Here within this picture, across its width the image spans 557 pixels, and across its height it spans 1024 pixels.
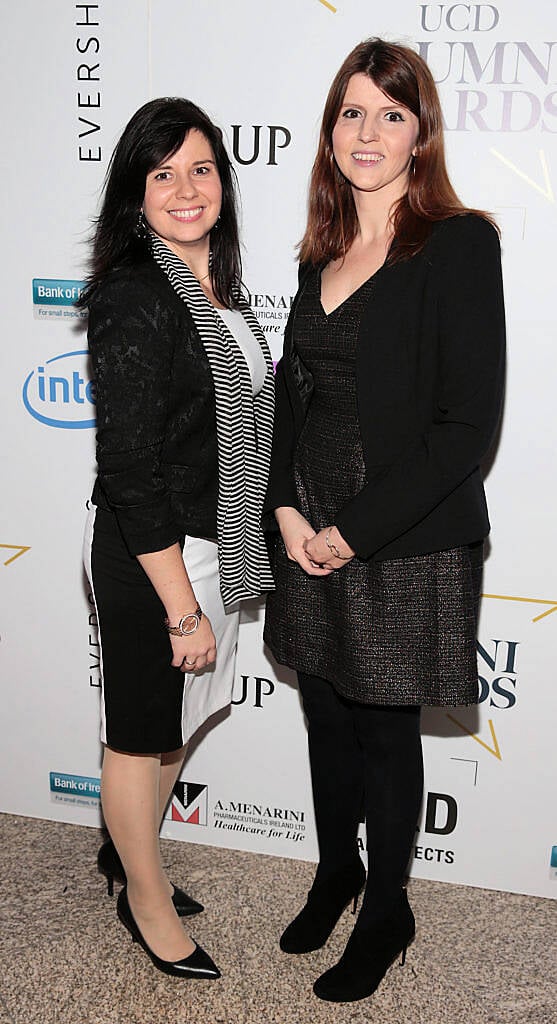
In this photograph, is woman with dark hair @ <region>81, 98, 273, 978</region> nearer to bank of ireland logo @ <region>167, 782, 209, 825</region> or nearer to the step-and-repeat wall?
the step-and-repeat wall

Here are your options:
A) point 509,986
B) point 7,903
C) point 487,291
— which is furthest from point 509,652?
point 7,903

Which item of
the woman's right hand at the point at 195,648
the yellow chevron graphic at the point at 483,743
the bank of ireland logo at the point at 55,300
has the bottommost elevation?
the yellow chevron graphic at the point at 483,743

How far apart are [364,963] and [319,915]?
17 centimetres

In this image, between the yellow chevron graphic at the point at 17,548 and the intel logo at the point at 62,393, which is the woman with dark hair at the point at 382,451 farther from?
the yellow chevron graphic at the point at 17,548

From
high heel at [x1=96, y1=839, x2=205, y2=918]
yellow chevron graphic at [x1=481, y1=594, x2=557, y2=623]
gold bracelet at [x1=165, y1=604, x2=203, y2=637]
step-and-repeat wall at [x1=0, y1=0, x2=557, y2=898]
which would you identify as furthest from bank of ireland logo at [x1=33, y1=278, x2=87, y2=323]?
high heel at [x1=96, y1=839, x2=205, y2=918]

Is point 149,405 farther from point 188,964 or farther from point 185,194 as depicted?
point 188,964

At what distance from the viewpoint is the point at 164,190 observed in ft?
5.45

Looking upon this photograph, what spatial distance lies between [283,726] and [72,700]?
1.78 ft

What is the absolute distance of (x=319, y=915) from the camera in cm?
205

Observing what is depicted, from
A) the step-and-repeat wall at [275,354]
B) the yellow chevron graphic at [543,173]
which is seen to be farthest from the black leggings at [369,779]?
the yellow chevron graphic at [543,173]

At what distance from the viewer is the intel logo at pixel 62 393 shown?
2.24 metres

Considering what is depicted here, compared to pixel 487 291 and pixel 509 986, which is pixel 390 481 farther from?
pixel 509 986

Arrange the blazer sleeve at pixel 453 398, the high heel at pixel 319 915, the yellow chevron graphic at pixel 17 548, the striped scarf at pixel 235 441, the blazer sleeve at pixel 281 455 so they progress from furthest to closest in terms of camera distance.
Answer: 1. the yellow chevron graphic at pixel 17 548
2. the high heel at pixel 319 915
3. the blazer sleeve at pixel 281 455
4. the striped scarf at pixel 235 441
5. the blazer sleeve at pixel 453 398

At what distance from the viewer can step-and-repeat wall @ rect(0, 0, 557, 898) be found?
1.93 metres
